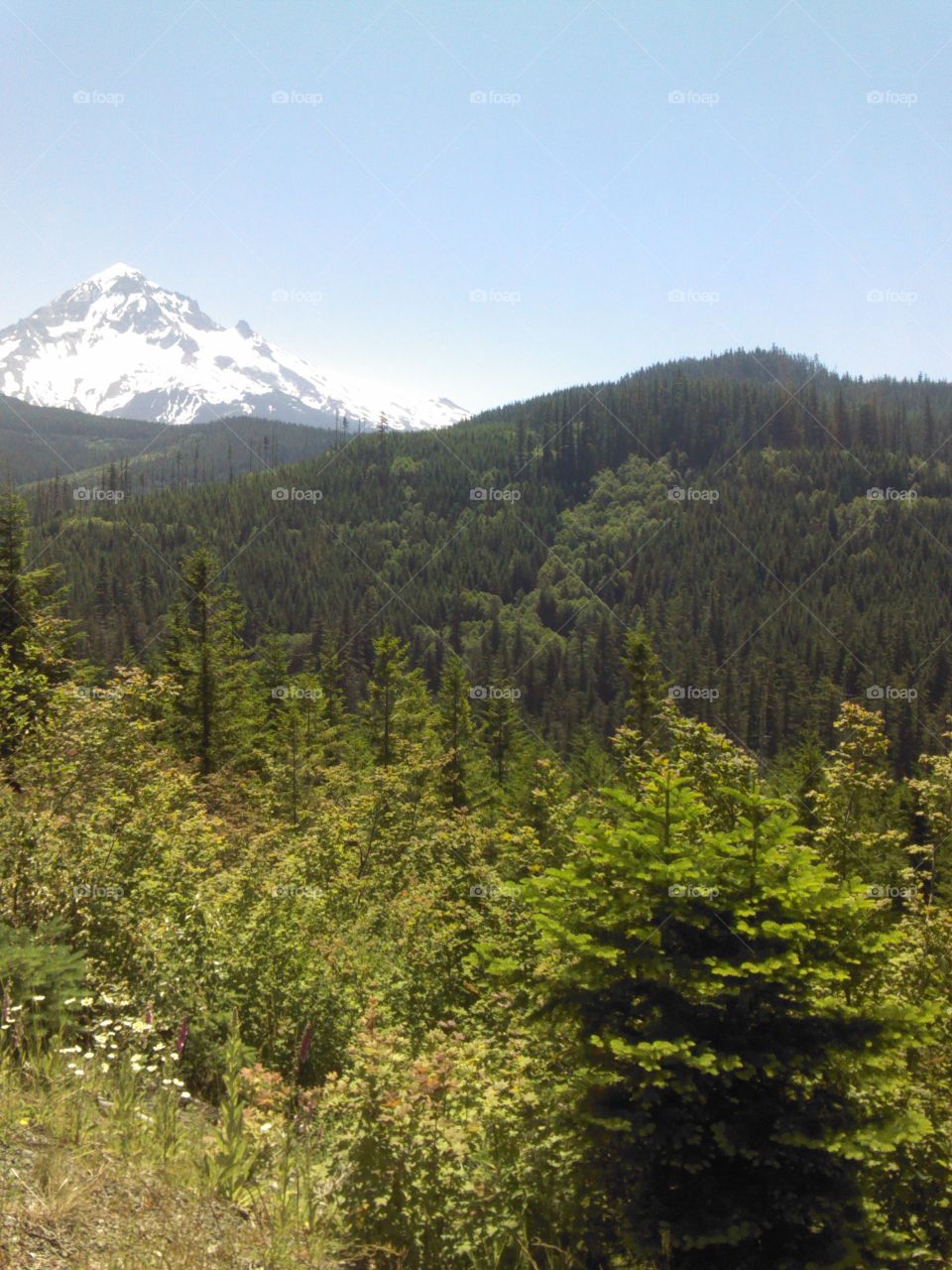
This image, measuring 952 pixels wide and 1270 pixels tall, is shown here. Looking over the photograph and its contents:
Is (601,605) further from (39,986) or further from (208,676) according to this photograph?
(39,986)

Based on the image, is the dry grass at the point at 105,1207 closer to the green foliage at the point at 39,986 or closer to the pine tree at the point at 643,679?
the green foliage at the point at 39,986

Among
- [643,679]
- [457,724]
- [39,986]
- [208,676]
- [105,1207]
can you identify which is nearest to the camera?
[105,1207]

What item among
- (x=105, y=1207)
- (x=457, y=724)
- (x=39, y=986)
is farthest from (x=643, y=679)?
(x=105, y=1207)

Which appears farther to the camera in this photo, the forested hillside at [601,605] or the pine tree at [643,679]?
A: the forested hillside at [601,605]

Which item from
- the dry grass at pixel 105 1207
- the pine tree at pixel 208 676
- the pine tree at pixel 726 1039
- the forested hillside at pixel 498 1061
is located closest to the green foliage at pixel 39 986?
the forested hillside at pixel 498 1061

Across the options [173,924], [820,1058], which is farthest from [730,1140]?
[173,924]

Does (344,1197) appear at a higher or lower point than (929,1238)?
higher

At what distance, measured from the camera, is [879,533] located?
189 metres

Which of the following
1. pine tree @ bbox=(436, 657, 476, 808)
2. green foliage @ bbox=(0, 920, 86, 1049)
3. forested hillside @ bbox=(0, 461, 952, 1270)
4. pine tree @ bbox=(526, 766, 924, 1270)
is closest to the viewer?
forested hillside @ bbox=(0, 461, 952, 1270)

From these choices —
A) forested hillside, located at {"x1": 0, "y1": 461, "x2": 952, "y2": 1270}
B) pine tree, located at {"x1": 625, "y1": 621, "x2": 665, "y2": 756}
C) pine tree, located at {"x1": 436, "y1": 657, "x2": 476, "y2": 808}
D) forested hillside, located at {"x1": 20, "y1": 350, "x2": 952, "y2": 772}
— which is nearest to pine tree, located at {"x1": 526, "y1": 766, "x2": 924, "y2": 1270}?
forested hillside, located at {"x1": 0, "y1": 461, "x2": 952, "y2": 1270}

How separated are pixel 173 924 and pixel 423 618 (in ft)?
498

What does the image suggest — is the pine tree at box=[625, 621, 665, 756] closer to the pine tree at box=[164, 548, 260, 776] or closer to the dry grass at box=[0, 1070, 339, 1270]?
the pine tree at box=[164, 548, 260, 776]

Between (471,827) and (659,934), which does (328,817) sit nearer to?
(471,827)

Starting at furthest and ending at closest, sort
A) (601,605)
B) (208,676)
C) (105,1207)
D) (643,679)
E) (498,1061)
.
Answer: (601,605)
(208,676)
(643,679)
(498,1061)
(105,1207)
